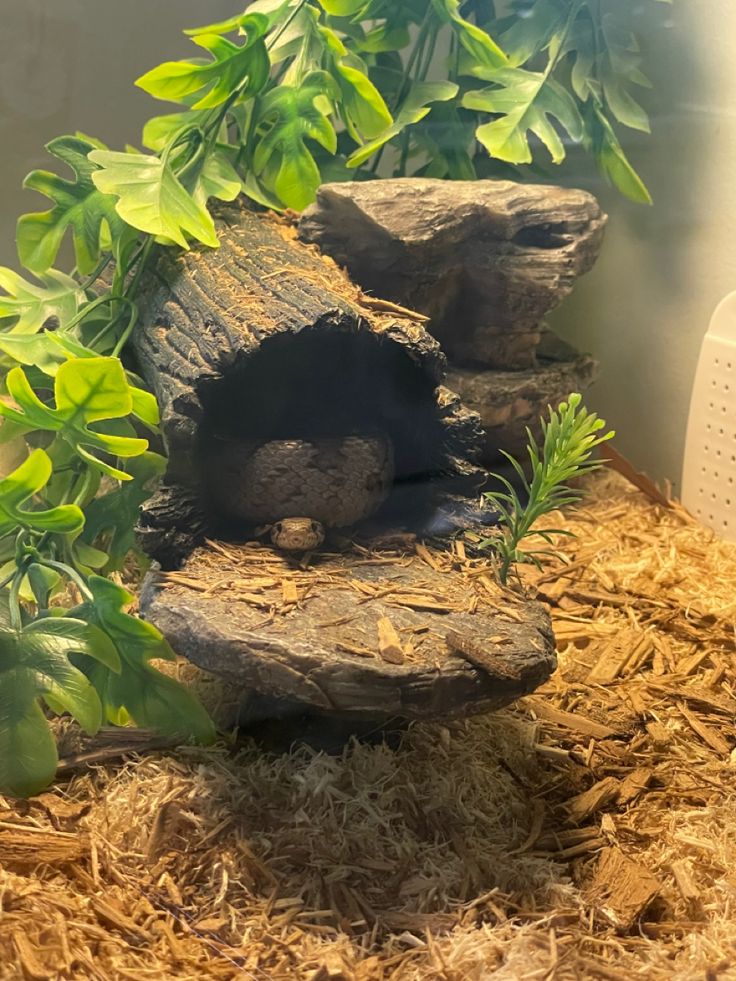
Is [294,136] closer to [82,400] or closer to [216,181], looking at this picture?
[216,181]

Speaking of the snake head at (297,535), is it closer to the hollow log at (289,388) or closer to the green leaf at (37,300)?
the hollow log at (289,388)

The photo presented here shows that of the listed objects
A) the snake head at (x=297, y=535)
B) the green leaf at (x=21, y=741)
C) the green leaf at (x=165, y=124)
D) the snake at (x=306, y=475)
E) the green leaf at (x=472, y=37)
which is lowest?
the green leaf at (x=21, y=741)

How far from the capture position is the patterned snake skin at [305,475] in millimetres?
1621

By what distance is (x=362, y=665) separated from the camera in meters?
1.26

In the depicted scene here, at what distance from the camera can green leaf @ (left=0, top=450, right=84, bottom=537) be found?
1.30 metres

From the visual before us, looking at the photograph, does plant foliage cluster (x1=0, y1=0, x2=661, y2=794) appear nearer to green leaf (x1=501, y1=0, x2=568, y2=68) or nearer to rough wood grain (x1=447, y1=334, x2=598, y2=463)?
green leaf (x1=501, y1=0, x2=568, y2=68)

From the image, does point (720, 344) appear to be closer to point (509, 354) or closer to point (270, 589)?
point (509, 354)

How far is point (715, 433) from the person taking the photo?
2389mm

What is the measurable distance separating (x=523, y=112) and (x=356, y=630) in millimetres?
1399

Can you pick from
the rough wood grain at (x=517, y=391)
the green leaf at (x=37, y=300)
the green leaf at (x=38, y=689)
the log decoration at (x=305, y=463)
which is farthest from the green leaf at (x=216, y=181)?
the green leaf at (x=38, y=689)

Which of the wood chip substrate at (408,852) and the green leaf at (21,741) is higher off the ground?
the green leaf at (21,741)

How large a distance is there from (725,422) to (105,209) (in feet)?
5.21

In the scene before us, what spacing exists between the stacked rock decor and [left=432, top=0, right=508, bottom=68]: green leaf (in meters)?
0.29

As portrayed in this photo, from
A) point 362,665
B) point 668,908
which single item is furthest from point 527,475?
point 668,908
